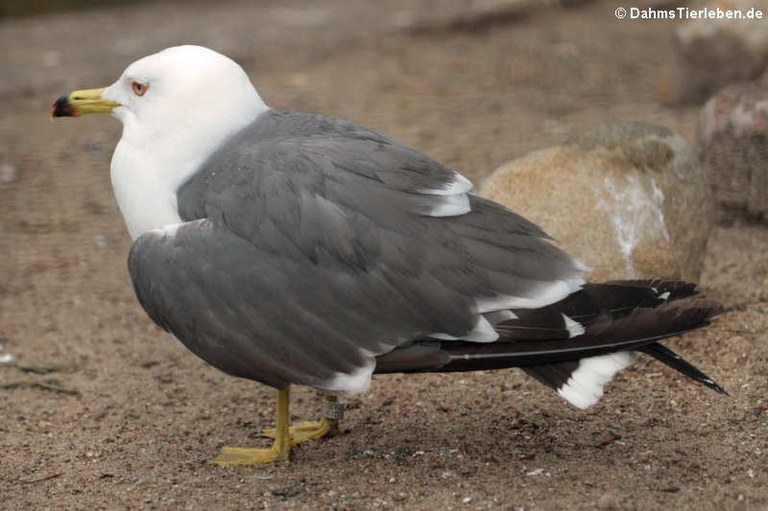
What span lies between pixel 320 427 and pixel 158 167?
1.05 m

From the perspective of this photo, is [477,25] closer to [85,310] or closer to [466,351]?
[85,310]

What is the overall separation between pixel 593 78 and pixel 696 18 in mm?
1132

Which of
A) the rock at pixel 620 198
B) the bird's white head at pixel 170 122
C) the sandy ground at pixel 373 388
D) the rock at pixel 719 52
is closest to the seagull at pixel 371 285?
the bird's white head at pixel 170 122

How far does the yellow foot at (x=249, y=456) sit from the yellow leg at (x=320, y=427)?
0.39 feet

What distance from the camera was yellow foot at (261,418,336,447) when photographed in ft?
13.0

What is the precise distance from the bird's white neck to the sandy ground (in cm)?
83

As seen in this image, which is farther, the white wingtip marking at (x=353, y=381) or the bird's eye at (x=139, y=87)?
the bird's eye at (x=139, y=87)

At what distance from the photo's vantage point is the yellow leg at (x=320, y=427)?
3.96 metres

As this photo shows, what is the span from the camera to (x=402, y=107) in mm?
7785

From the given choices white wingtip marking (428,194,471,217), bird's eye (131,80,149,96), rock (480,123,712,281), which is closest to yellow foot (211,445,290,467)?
white wingtip marking (428,194,471,217)

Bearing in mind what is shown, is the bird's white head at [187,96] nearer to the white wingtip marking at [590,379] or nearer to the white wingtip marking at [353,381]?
the white wingtip marking at [353,381]

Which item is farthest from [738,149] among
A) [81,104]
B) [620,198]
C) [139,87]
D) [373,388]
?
[81,104]

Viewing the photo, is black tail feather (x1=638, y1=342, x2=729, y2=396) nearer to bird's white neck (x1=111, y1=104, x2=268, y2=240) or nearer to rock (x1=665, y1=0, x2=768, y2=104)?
bird's white neck (x1=111, y1=104, x2=268, y2=240)

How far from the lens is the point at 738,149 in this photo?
557 cm
